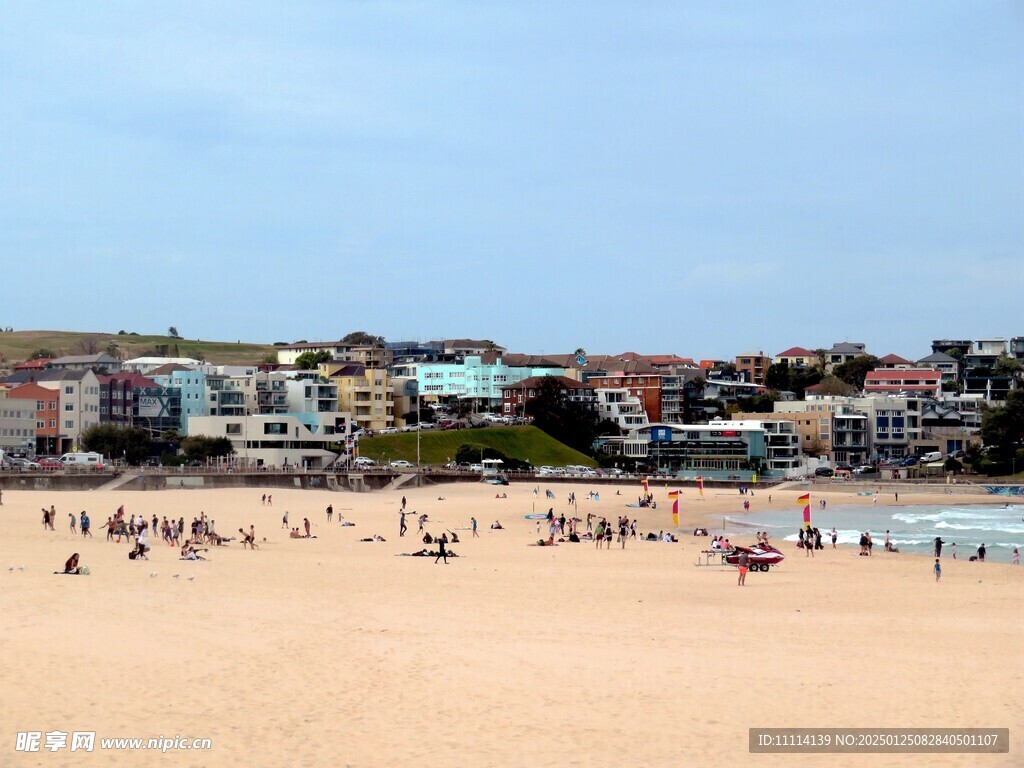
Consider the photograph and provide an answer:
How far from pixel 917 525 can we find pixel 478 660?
45.2 meters

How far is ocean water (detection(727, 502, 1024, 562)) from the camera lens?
145 feet

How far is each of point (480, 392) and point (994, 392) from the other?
64.9m

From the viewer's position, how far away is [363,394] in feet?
370

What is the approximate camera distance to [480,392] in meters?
133

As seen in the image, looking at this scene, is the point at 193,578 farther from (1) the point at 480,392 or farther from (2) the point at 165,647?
(1) the point at 480,392

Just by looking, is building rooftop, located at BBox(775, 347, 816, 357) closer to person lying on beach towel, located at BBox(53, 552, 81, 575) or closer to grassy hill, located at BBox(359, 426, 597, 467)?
grassy hill, located at BBox(359, 426, 597, 467)

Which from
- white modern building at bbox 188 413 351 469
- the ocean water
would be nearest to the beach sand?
the ocean water

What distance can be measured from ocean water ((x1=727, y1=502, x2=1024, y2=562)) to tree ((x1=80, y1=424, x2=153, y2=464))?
49078mm

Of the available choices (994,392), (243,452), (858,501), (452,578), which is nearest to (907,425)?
(994,392)

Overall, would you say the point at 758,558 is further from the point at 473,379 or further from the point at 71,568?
the point at 473,379

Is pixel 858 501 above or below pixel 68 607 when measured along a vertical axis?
below

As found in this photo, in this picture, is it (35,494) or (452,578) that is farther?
(35,494)

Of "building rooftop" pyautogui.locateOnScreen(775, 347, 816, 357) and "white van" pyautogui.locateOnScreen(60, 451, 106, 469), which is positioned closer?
"white van" pyautogui.locateOnScreen(60, 451, 106, 469)

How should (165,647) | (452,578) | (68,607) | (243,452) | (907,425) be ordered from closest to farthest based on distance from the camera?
1. (165,647)
2. (68,607)
3. (452,578)
4. (243,452)
5. (907,425)
